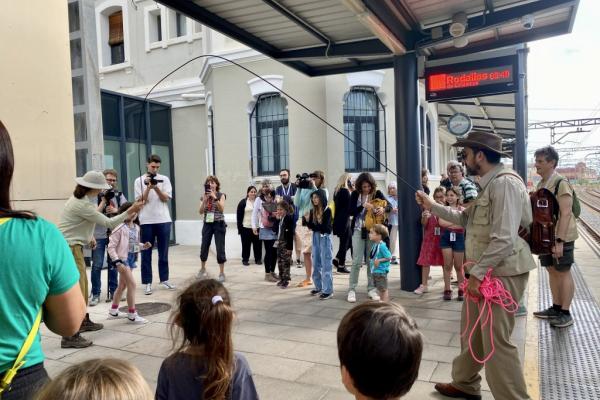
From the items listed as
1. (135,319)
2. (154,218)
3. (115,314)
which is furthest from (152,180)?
(135,319)

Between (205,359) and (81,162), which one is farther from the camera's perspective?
(81,162)

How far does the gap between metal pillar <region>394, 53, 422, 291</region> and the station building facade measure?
11.9 feet

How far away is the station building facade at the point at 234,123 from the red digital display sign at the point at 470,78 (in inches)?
132

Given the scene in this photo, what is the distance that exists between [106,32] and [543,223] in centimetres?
1571

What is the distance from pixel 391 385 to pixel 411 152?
215 inches

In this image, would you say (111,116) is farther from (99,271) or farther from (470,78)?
(470,78)

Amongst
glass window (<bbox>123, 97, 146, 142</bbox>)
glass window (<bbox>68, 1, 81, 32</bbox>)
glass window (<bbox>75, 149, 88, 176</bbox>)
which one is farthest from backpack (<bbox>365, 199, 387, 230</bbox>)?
glass window (<bbox>123, 97, 146, 142</bbox>)

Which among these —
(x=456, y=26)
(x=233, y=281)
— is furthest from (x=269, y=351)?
(x=456, y=26)

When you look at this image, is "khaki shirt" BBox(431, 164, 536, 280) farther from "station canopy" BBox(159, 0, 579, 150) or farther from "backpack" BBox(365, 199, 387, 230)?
"backpack" BBox(365, 199, 387, 230)

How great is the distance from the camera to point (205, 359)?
1907 mm

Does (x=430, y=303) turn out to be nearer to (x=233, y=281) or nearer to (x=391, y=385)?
(x=233, y=281)

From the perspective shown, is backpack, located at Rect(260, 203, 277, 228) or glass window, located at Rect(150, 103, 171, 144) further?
glass window, located at Rect(150, 103, 171, 144)

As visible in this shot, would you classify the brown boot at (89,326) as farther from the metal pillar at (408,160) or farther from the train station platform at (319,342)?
the metal pillar at (408,160)

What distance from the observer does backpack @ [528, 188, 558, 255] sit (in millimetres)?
3568
